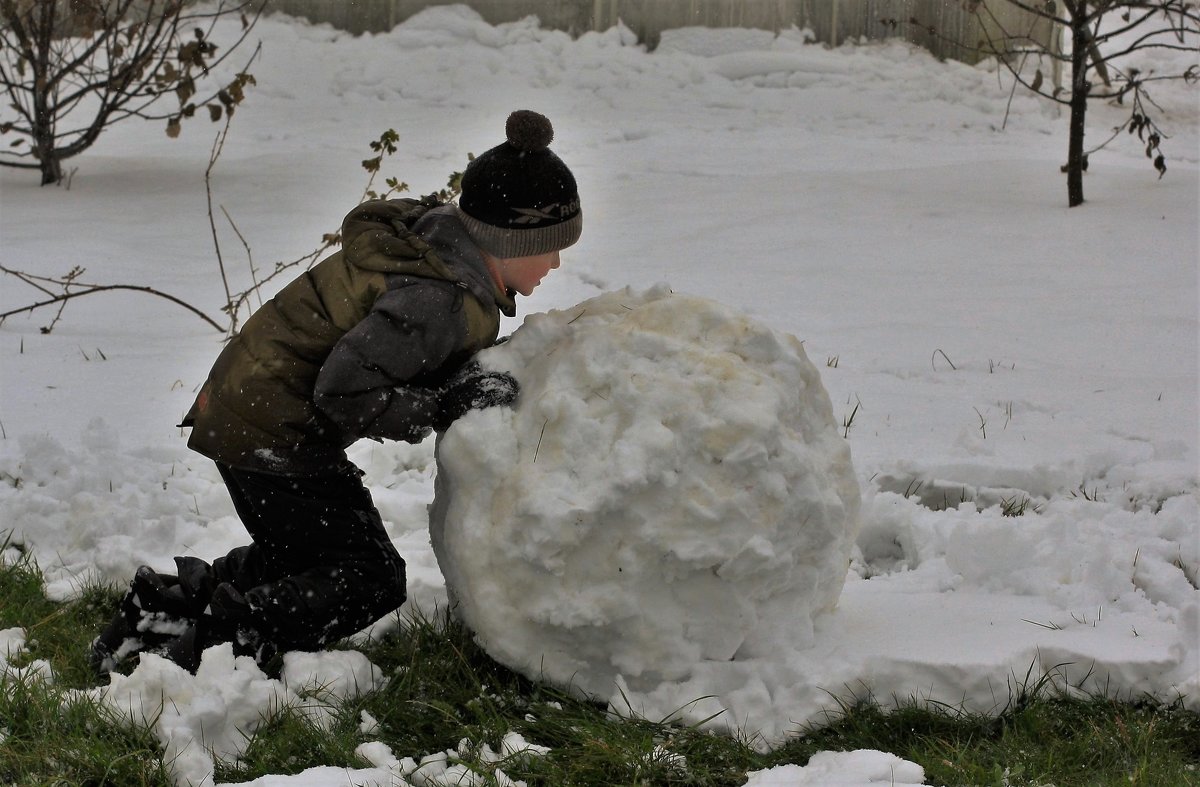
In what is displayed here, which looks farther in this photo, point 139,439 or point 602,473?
point 139,439

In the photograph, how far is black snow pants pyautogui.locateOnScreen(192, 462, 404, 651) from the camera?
2754 millimetres

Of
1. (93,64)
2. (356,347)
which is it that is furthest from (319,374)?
(93,64)

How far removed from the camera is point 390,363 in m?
2.55

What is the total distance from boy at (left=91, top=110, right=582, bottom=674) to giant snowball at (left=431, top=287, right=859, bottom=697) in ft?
0.47

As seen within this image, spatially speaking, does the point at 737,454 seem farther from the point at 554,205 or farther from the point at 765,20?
the point at 765,20

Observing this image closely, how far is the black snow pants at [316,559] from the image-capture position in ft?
9.04

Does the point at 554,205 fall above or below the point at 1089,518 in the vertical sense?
above

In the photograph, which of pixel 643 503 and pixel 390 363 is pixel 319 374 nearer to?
pixel 390 363

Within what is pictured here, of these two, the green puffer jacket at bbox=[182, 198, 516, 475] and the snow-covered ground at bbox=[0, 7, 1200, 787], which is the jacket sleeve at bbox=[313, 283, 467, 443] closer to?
the green puffer jacket at bbox=[182, 198, 516, 475]

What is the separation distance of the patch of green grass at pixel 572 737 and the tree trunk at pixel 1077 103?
5248 millimetres

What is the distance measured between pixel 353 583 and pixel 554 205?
1006mm

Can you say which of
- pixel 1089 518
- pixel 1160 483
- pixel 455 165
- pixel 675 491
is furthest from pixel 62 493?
pixel 455 165

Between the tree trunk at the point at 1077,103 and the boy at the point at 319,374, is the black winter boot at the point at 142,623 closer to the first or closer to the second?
the boy at the point at 319,374

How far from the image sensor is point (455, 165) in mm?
8656
